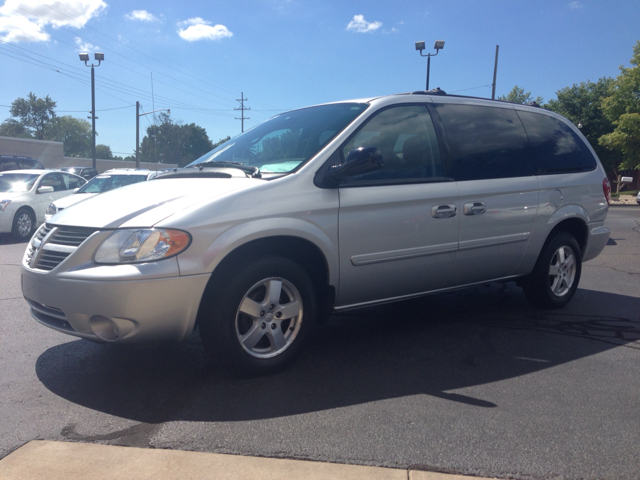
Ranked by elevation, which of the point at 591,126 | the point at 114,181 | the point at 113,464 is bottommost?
the point at 113,464

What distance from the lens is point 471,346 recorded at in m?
4.37

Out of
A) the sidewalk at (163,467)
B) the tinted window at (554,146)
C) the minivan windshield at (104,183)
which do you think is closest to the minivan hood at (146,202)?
the sidewalk at (163,467)

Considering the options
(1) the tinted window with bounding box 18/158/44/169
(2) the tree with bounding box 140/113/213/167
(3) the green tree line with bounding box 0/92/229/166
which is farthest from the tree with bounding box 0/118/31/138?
(1) the tinted window with bounding box 18/158/44/169

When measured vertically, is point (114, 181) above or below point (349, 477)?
above

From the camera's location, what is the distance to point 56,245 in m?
3.40

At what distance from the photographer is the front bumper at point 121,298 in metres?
3.07

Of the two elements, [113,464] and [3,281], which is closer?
[113,464]

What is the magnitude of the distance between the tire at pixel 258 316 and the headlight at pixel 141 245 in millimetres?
363

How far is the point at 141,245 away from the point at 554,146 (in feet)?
13.4

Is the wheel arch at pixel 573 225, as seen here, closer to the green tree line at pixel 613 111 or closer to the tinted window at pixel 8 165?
the tinted window at pixel 8 165

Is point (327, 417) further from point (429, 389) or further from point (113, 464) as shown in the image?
point (113, 464)

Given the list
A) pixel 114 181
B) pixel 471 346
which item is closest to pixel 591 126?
pixel 114 181

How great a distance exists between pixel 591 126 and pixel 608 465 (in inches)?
2122

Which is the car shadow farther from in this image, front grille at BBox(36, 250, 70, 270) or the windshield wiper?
the windshield wiper
